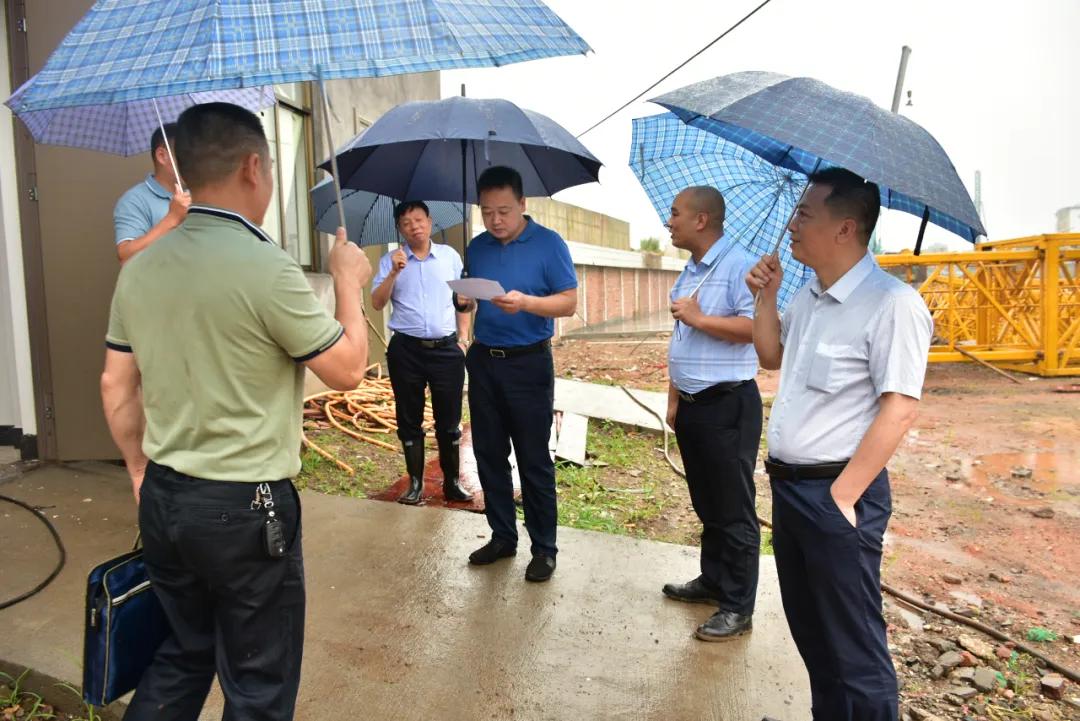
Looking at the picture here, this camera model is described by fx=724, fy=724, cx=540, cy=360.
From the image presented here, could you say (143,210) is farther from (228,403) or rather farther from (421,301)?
(228,403)

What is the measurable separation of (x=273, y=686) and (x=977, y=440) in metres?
8.49

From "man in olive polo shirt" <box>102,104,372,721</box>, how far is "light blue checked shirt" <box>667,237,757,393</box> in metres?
1.72

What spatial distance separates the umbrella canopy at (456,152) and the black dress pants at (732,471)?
1354 millimetres

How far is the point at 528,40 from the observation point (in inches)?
74.2

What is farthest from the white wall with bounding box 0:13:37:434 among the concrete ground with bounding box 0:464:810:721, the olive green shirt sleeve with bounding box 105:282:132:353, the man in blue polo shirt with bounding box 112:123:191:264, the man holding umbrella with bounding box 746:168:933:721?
the man holding umbrella with bounding box 746:168:933:721

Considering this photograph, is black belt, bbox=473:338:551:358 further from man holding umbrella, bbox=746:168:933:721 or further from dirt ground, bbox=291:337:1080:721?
dirt ground, bbox=291:337:1080:721

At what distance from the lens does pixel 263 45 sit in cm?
167

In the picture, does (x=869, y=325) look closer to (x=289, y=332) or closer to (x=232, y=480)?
(x=289, y=332)

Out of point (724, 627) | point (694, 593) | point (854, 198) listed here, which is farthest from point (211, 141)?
point (694, 593)

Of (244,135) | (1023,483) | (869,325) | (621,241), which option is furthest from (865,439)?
(621,241)

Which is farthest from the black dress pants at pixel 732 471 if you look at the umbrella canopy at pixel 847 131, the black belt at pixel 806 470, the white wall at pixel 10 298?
the white wall at pixel 10 298

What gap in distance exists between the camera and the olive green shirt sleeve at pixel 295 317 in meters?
1.63

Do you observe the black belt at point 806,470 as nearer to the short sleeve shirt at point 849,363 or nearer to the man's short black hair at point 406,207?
the short sleeve shirt at point 849,363

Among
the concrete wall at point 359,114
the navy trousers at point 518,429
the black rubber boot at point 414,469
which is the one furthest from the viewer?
the concrete wall at point 359,114
